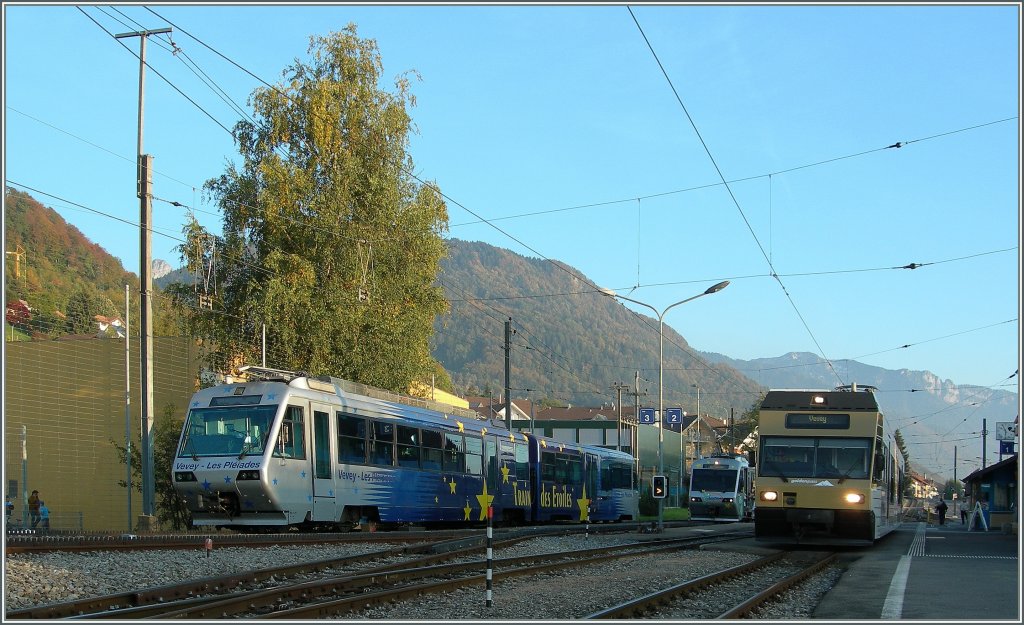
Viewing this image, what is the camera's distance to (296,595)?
11.9 m

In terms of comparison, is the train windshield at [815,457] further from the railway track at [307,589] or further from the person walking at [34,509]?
the person walking at [34,509]

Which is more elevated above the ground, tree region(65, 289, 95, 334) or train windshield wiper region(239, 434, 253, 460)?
tree region(65, 289, 95, 334)

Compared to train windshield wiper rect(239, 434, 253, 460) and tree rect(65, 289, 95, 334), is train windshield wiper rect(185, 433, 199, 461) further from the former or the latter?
tree rect(65, 289, 95, 334)

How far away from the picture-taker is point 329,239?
33.5 meters

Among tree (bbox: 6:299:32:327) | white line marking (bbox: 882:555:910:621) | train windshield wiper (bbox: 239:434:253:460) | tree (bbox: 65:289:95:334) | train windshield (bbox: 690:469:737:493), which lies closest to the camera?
white line marking (bbox: 882:555:910:621)

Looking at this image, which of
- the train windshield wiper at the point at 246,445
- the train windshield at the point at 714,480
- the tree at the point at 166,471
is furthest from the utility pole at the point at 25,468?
the train windshield at the point at 714,480

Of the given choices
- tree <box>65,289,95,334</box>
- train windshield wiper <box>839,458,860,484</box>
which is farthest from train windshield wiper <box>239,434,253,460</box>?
tree <box>65,289,95,334</box>

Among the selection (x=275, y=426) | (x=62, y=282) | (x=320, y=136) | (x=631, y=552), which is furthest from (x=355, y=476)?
(x=62, y=282)

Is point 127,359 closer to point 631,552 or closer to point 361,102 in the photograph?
point 361,102

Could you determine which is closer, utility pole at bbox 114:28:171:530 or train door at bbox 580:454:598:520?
utility pole at bbox 114:28:171:530

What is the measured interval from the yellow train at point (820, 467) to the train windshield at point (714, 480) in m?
24.4

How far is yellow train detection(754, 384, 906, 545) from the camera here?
2153 centimetres

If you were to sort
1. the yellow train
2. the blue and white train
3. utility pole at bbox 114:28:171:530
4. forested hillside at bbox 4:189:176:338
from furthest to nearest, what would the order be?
forested hillside at bbox 4:189:176:338
utility pole at bbox 114:28:171:530
the yellow train
the blue and white train

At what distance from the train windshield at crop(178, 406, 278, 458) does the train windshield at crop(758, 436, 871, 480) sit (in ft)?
32.8
